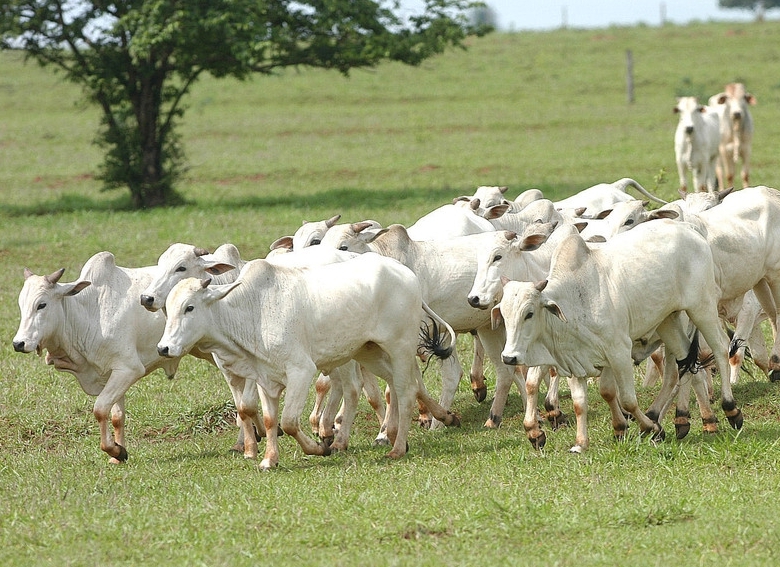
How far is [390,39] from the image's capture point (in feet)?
67.2

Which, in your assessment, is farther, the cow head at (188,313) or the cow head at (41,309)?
the cow head at (41,309)

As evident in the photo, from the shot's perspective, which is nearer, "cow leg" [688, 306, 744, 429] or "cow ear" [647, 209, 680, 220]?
"cow leg" [688, 306, 744, 429]

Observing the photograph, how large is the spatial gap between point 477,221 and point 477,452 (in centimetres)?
280

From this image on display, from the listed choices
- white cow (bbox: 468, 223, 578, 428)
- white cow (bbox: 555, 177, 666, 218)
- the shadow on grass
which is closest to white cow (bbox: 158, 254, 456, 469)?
white cow (bbox: 468, 223, 578, 428)

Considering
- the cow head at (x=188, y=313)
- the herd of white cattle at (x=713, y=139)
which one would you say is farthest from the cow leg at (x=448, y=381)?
the herd of white cattle at (x=713, y=139)

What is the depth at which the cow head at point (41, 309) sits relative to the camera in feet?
26.9

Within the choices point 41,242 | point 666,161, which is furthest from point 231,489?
point 666,161

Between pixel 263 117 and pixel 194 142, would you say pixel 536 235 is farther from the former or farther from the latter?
pixel 263 117

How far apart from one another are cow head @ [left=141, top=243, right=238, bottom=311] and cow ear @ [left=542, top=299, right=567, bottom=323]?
207 cm

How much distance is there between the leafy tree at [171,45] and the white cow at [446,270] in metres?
11.1

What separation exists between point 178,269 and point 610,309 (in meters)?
2.86

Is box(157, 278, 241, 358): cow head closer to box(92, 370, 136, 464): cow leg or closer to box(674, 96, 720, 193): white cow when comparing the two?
box(92, 370, 136, 464): cow leg

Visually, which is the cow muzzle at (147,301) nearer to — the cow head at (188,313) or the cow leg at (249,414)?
the cow head at (188,313)

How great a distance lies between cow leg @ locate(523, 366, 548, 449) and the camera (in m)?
8.05
